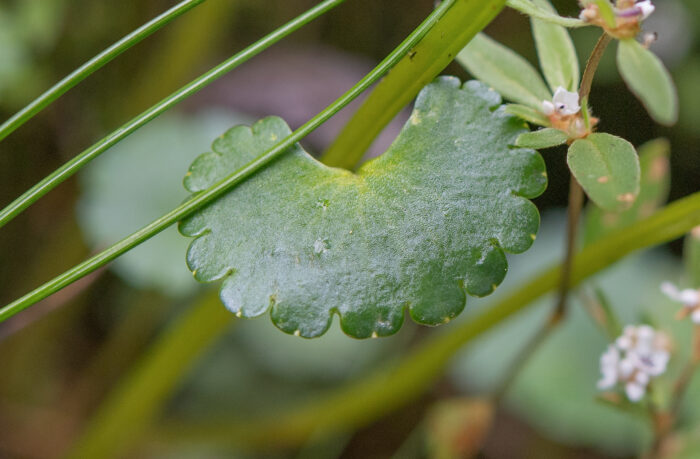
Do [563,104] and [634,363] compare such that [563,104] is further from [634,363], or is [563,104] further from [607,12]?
[634,363]

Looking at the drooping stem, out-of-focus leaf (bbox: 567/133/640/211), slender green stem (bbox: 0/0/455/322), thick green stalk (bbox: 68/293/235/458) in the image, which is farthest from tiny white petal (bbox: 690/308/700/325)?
thick green stalk (bbox: 68/293/235/458)

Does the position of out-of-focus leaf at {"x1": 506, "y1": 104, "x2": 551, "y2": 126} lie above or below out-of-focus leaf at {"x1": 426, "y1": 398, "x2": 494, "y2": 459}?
above

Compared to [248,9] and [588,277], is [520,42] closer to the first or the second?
[248,9]

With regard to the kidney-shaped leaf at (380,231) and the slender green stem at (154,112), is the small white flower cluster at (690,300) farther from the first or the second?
the slender green stem at (154,112)

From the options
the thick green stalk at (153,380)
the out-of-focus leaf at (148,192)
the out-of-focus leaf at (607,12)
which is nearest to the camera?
the out-of-focus leaf at (607,12)

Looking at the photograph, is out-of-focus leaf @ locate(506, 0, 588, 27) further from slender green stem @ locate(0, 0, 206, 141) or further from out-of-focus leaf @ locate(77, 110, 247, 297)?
out-of-focus leaf @ locate(77, 110, 247, 297)

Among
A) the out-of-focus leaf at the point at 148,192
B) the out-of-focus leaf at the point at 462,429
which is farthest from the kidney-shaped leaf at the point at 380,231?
the out-of-focus leaf at the point at 148,192

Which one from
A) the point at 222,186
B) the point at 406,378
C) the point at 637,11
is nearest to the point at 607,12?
the point at 637,11
